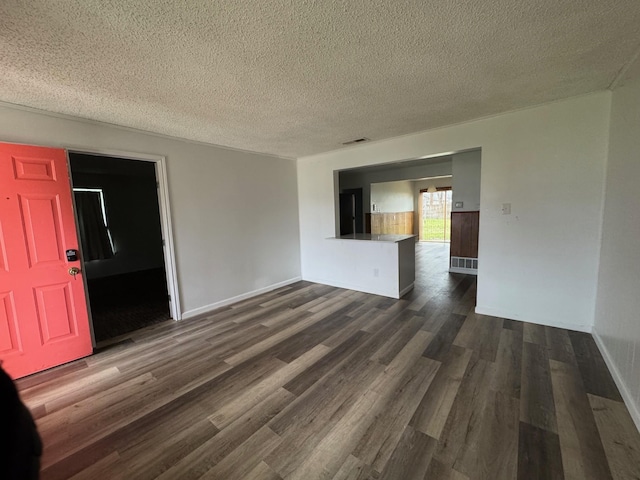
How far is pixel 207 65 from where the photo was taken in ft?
5.88

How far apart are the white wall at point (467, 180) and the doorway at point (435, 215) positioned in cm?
434

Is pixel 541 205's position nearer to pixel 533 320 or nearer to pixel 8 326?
pixel 533 320

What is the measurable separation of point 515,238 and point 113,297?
6.06 m

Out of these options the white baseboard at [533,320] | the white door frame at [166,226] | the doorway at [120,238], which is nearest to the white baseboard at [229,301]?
the white door frame at [166,226]

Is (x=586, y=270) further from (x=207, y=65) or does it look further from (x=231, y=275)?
(x=231, y=275)

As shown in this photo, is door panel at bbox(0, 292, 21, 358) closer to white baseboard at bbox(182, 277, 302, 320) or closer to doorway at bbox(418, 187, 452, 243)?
white baseboard at bbox(182, 277, 302, 320)

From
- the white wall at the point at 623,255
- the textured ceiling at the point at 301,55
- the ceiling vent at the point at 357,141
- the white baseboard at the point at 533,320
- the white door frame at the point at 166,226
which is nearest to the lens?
the textured ceiling at the point at 301,55

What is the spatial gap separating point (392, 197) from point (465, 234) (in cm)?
406

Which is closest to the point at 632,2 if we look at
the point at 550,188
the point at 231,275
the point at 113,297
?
the point at 550,188

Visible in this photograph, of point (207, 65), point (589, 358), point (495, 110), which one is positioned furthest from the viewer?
point (495, 110)

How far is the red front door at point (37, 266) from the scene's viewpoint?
2236 millimetres

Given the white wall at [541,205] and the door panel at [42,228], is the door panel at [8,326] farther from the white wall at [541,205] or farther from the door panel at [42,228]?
the white wall at [541,205]

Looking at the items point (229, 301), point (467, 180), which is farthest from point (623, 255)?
point (229, 301)

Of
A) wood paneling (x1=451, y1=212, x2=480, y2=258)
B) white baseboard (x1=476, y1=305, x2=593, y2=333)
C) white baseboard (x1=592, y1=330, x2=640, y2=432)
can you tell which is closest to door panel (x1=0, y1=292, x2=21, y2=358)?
white baseboard (x1=592, y1=330, x2=640, y2=432)
